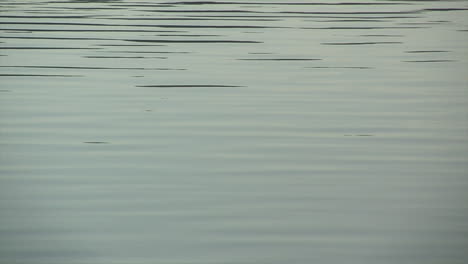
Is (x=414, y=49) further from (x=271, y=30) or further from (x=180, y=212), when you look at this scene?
(x=180, y=212)

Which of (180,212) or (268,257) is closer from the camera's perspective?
(268,257)

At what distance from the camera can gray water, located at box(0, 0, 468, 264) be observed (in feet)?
21.0

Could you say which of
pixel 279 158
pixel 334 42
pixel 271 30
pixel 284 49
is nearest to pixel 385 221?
pixel 279 158

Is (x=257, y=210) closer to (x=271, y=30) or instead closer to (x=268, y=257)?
(x=268, y=257)

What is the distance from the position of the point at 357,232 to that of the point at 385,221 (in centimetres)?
27

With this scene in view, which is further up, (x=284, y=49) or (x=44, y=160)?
(x=284, y=49)

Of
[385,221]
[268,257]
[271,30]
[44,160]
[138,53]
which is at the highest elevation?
[271,30]

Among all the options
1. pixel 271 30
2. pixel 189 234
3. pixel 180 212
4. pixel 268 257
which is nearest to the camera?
pixel 268 257

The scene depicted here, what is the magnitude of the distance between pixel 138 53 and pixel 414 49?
9.86 ft

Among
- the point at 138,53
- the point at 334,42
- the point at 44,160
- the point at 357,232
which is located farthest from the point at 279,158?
the point at 334,42

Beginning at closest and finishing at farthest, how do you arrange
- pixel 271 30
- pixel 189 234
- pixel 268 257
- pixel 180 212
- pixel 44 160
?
pixel 268 257 → pixel 189 234 → pixel 180 212 → pixel 44 160 → pixel 271 30

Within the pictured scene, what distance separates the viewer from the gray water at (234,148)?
252 inches

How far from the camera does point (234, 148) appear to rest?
29.0 feet

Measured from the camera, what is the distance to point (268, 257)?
20.0ft
